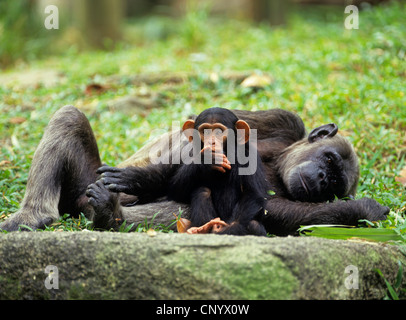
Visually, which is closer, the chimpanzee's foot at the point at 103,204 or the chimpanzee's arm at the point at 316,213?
the chimpanzee's foot at the point at 103,204

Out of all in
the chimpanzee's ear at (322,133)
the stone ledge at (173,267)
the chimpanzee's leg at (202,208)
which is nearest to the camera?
the stone ledge at (173,267)

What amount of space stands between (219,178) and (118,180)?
858 mm

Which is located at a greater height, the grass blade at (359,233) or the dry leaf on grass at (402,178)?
the grass blade at (359,233)

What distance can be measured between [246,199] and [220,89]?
487 cm

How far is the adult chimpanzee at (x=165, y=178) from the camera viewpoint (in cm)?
449

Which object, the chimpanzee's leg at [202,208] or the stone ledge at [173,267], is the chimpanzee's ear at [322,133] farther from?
the stone ledge at [173,267]

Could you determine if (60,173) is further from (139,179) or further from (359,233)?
(359,233)

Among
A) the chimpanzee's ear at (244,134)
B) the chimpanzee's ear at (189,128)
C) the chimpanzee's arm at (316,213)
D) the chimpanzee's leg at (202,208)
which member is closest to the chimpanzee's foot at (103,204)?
the chimpanzee's leg at (202,208)

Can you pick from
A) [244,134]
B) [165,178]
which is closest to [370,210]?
[244,134]

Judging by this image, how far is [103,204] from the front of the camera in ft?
14.3

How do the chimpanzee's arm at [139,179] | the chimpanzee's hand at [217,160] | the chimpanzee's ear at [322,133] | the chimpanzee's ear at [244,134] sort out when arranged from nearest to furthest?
1. the chimpanzee's hand at [217,160]
2. the chimpanzee's ear at [244,134]
3. the chimpanzee's arm at [139,179]
4. the chimpanzee's ear at [322,133]

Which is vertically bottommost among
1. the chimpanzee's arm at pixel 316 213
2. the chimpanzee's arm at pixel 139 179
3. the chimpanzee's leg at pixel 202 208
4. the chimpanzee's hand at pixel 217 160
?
the chimpanzee's arm at pixel 316 213

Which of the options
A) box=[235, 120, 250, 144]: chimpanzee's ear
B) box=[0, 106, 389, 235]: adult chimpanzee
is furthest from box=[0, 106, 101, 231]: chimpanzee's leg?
box=[235, 120, 250, 144]: chimpanzee's ear
